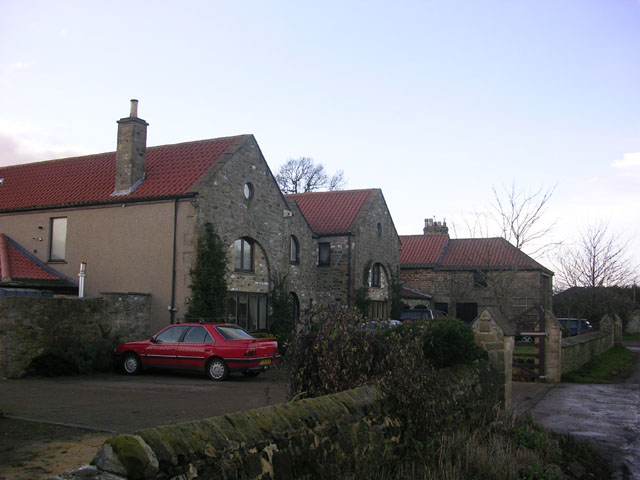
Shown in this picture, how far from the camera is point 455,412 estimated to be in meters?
8.64

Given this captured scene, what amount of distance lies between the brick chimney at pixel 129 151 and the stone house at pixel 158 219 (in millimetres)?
37

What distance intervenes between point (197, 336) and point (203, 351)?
0.46 metres

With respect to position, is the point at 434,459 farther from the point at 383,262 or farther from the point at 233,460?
the point at 383,262

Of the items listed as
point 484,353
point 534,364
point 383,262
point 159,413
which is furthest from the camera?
point 383,262

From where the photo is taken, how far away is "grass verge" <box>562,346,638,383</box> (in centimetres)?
1928

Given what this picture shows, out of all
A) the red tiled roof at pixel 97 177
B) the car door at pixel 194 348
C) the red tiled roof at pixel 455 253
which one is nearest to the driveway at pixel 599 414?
the car door at pixel 194 348

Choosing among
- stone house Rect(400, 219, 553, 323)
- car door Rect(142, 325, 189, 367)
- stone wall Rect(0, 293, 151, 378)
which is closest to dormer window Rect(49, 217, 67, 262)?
stone wall Rect(0, 293, 151, 378)

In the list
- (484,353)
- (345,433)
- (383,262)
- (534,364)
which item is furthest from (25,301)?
(383,262)

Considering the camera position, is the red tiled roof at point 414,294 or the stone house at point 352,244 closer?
the stone house at point 352,244

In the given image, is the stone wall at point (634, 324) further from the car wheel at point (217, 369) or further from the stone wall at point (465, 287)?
the car wheel at point (217, 369)

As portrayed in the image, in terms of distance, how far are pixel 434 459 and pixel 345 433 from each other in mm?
1771

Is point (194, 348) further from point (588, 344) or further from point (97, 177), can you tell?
point (588, 344)

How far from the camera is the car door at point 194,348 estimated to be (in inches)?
637

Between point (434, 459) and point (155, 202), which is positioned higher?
point (155, 202)
